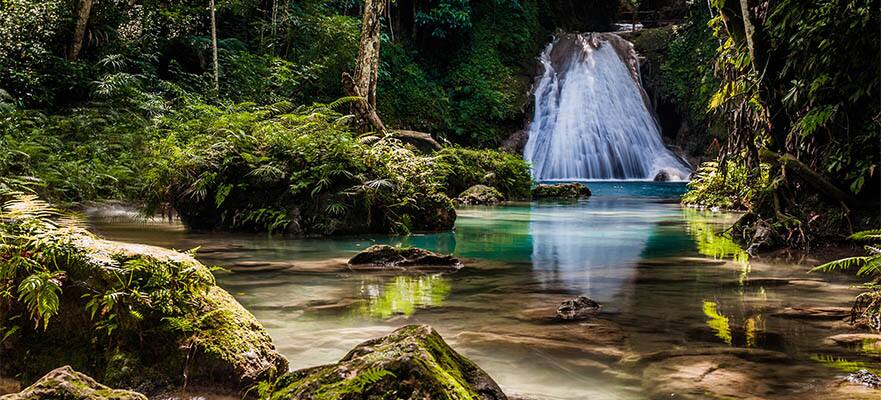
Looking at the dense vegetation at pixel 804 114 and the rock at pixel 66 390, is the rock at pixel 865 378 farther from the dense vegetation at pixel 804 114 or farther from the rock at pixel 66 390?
the dense vegetation at pixel 804 114

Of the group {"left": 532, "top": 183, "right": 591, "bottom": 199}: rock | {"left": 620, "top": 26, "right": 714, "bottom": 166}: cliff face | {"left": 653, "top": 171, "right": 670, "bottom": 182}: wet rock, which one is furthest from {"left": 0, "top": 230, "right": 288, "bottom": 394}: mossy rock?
{"left": 620, "top": 26, "right": 714, "bottom": 166}: cliff face

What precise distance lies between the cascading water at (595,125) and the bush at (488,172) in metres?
8.28

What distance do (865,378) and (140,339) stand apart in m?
3.29

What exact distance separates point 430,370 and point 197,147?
844 cm

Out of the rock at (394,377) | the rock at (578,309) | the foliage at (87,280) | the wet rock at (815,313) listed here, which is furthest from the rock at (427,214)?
the rock at (394,377)

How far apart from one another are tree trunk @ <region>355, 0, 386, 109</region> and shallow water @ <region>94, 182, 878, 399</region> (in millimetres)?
6249

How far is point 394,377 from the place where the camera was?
194 cm

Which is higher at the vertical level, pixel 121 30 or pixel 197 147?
pixel 121 30

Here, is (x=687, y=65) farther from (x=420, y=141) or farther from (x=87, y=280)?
(x=87, y=280)

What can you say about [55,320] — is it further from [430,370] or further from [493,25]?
[493,25]

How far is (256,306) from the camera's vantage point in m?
4.43

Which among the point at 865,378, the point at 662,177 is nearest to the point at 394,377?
the point at 865,378

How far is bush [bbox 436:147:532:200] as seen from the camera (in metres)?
17.6

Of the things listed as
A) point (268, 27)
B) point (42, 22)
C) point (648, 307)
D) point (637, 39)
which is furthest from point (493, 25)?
point (648, 307)
